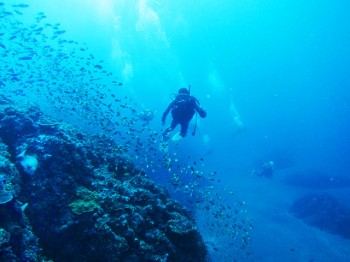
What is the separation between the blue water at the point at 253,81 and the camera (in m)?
22.5

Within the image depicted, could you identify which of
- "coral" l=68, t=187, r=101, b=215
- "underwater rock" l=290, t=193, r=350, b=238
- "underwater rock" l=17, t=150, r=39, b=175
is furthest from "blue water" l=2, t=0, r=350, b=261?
"underwater rock" l=17, t=150, r=39, b=175

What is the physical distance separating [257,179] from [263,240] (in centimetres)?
1543

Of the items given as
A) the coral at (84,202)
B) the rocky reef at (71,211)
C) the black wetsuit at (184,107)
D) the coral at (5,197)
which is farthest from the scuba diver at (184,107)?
the coral at (5,197)

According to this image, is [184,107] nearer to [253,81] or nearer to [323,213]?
[323,213]

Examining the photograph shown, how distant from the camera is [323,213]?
19344mm

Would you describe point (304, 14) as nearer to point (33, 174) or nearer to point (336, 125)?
point (336, 125)

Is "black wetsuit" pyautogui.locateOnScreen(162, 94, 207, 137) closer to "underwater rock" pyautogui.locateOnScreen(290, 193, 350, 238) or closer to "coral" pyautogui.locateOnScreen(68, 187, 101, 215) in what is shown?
"coral" pyautogui.locateOnScreen(68, 187, 101, 215)

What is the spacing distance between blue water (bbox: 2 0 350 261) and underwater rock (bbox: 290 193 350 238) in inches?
35.1

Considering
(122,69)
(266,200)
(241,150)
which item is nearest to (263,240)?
(266,200)

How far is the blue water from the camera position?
73.8 ft

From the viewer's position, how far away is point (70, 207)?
17.8 feet

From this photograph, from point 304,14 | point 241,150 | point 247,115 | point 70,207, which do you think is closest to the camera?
point 70,207

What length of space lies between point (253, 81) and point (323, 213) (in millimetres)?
122075

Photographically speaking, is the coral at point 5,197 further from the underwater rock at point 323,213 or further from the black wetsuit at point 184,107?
the underwater rock at point 323,213
